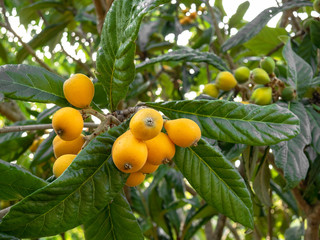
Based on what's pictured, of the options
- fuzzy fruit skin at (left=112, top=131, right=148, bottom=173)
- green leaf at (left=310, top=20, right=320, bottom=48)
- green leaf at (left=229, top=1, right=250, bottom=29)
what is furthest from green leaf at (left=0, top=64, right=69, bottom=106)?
green leaf at (left=229, top=1, right=250, bottom=29)

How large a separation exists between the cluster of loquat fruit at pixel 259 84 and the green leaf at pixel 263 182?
0.26 m

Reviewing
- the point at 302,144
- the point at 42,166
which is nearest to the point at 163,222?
the point at 42,166

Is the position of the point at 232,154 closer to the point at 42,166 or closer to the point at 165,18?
the point at 42,166

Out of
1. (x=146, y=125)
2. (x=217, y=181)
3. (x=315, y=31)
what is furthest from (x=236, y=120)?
(x=315, y=31)

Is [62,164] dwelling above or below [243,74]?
above

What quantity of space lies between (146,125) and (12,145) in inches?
48.1

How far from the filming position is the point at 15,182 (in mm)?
858

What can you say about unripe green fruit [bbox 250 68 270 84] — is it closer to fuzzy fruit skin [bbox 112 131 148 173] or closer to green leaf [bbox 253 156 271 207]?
green leaf [bbox 253 156 271 207]

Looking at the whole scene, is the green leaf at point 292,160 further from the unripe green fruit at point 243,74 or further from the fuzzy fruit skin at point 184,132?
the fuzzy fruit skin at point 184,132

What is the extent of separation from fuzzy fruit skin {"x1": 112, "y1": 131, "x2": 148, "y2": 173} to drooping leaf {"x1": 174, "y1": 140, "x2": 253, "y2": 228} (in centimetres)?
17

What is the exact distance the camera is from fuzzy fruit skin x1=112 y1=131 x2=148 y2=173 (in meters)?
0.69

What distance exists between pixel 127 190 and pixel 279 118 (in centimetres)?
111

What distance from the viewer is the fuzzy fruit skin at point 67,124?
2.47ft

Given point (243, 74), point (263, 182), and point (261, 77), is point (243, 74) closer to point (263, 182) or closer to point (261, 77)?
point (261, 77)
